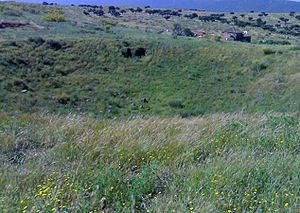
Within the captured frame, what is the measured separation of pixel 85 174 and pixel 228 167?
49.5 inches

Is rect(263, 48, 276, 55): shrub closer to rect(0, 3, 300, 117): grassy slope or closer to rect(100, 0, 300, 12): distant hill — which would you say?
rect(0, 3, 300, 117): grassy slope

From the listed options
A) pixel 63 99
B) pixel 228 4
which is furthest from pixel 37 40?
pixel 228 4

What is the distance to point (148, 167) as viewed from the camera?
4.48 meters

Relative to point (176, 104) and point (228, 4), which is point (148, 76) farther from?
point (228, 4)

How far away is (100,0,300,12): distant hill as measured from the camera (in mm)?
128500

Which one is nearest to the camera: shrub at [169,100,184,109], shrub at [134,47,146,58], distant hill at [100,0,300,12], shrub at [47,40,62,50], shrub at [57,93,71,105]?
shrub at [57,93,71,105]

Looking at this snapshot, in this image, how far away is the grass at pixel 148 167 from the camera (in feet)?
12.5

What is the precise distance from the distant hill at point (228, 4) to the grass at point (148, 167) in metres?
119

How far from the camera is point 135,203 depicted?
389 centimetres

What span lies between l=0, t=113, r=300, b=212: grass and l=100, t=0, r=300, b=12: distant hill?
119m

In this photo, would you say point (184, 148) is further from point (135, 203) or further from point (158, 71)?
point (158, 71)

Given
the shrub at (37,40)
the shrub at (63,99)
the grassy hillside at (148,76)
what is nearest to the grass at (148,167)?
the grassy hillside at (148,76)

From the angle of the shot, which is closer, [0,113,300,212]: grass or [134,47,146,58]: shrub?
[0,113,300,212]: grass

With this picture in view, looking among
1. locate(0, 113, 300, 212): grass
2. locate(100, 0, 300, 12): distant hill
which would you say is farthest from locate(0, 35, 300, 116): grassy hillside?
locate(100, 0, 300, 12): distant hill
